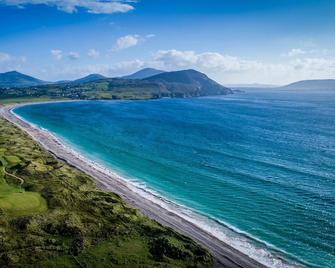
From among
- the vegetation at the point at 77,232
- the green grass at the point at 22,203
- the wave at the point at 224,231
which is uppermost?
the green grass at the point at 22,203

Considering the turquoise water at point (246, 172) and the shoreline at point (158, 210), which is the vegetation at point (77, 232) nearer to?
the shoreline at point (158, 210)

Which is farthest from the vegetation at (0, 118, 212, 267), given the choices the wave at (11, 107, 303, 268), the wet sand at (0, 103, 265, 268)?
the wave at (11, 107, 303, 268)

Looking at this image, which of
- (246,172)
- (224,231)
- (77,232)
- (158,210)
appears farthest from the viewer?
(246,172)

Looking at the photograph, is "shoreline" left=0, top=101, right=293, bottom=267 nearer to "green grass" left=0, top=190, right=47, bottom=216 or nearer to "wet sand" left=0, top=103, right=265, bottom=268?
"wet sand" left=0, top=103, right=265, bottom=268

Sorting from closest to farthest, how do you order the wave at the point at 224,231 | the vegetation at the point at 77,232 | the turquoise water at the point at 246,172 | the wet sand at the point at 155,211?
the vegetation at the point at 77,232 → the wet sand at the point at 155,211 → the wave at the point at 224,231 → the turquoise water at the point at 246,172

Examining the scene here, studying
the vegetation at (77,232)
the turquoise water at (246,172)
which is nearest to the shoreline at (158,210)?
the vegetation at (77,232)

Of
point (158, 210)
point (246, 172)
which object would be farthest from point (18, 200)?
point (246, 172)

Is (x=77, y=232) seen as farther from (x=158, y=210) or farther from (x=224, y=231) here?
(x=224, y=231)

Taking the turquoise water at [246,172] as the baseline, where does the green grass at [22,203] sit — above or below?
above
